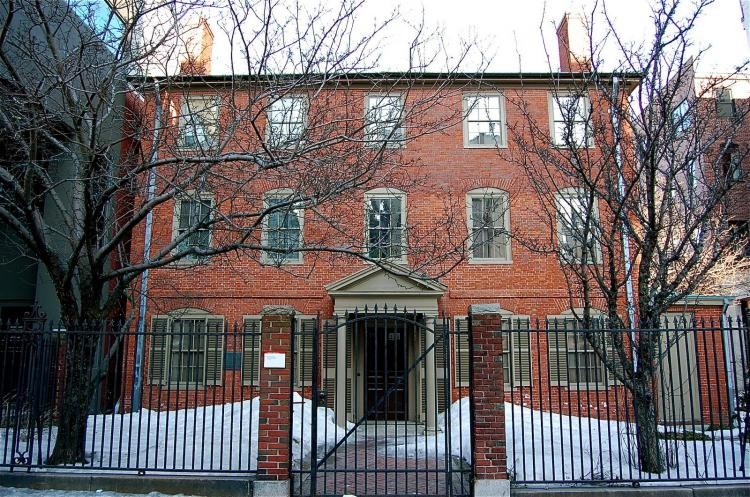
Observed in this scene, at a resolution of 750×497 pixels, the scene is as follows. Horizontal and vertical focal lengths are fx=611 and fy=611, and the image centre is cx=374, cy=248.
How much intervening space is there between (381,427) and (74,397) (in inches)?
248

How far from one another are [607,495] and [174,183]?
6.99m

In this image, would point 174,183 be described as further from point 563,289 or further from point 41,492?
point 563,289

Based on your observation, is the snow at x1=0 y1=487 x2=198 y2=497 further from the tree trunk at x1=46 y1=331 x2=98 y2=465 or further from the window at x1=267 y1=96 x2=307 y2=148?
the window at x1=267 y1=96 x2=307 y2=148

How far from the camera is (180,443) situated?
9805 millimetres

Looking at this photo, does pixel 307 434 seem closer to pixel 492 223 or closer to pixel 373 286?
pixel 373 286

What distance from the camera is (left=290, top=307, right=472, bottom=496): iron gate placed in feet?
24.2

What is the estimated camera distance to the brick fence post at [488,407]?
24.1 ft

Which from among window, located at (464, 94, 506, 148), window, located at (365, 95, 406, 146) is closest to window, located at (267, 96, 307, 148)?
window, located at (365, 95, 406, 146)

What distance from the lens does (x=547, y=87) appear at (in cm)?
1584

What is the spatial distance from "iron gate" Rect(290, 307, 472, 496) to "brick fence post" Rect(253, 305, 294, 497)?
0.17 metres

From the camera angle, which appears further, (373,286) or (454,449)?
(373,286)

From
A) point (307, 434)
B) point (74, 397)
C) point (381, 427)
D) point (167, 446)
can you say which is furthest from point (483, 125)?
point (74, 397)

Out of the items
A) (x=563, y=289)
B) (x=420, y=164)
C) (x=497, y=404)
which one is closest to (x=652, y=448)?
(x=497, y=404)

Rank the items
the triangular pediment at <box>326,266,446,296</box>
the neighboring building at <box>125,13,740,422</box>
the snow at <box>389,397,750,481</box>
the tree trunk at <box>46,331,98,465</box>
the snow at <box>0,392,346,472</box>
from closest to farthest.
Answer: the snow at <box>389,397,750,481</box>, the snow at <box>0,392,346,472</box>, the tree trunk at <box>46,331,98,465</box>, the triangular pediment at <box>326,266,446,296</box>, the neighboring building at <box>125,13,740,422</box>
